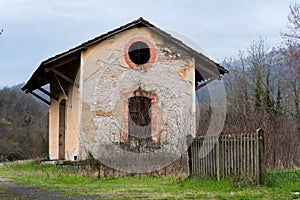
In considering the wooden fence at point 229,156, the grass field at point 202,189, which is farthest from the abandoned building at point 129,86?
the grass field at point 202,189

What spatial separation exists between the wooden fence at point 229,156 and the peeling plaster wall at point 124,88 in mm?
4619

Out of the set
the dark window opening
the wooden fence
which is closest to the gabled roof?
the dark window opening

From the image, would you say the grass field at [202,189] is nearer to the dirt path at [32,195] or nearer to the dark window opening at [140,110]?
the dirt path at [32,195]

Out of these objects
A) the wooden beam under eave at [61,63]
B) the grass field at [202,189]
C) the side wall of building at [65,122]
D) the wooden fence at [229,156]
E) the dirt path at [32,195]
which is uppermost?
the wooden beam under eave at [61,63]

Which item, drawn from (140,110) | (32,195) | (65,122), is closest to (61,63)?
(140,110)

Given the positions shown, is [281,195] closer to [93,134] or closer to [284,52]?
[93,134]

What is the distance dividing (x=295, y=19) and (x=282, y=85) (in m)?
4.42

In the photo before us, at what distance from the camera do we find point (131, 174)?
45.0ft

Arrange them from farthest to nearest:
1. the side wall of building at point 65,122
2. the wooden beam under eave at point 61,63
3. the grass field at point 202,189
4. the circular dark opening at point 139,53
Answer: the circular dark opening at point 139,53
the side wall of building at point 65,122
the wooden beam under eave at point 61,63
the grass field at point 202,189

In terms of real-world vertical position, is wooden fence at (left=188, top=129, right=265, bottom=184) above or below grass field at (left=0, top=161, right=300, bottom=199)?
above

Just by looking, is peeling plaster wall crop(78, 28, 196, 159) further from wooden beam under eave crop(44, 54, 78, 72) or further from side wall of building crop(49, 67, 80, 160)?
side wall of building crop(49, 67, 80, 160)

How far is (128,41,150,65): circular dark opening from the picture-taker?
60.7 feet

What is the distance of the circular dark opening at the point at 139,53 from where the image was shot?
60.7 feet

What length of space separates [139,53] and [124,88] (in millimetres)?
1944
